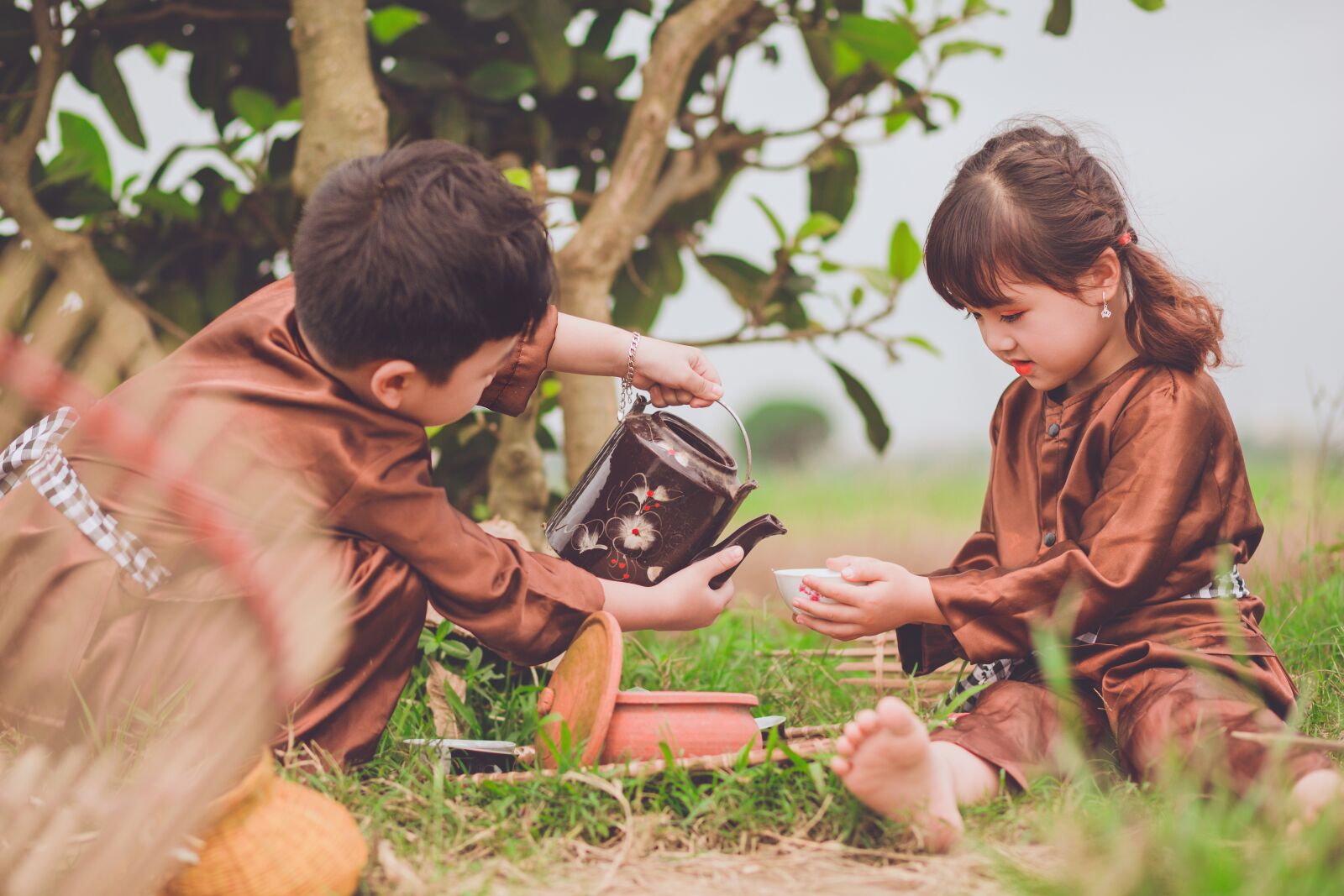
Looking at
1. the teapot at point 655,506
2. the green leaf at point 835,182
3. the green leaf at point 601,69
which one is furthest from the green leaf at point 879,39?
the teapot at point 655,506

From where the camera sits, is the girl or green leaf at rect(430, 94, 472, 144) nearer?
the girl

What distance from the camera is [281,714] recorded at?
67.4 inches

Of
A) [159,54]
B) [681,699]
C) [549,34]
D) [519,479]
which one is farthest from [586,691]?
[159,54]

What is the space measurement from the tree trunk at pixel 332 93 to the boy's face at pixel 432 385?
1.07 meters

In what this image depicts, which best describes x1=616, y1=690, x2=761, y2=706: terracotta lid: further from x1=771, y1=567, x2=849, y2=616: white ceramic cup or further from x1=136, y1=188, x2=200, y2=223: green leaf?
x1=136, y1=188, x2=200, y2=223: green leaf

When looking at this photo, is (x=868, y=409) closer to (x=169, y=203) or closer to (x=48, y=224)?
(x=169, y=203)

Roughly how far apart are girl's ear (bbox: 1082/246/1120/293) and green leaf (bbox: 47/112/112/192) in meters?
2.43

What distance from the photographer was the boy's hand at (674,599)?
1.91 meters

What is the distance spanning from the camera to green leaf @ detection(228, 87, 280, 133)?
2896 mm

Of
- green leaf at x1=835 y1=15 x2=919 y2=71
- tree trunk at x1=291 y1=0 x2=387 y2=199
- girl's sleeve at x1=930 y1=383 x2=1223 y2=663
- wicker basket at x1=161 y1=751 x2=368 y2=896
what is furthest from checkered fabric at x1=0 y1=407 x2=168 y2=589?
green leaf at x1=835 y1=15 x2=919 y2=71

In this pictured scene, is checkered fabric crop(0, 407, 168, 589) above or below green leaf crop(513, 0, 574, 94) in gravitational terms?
below

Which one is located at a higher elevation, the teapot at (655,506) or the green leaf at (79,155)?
the green leaf at (79,155)

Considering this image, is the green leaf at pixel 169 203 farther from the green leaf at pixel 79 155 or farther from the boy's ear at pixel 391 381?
the boy's ear at pixel 391 381

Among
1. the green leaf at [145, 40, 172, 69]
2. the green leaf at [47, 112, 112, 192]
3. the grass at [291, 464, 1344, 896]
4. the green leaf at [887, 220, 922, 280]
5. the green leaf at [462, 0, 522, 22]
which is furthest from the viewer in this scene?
the green leaf at [145, 40, 172, 69]
